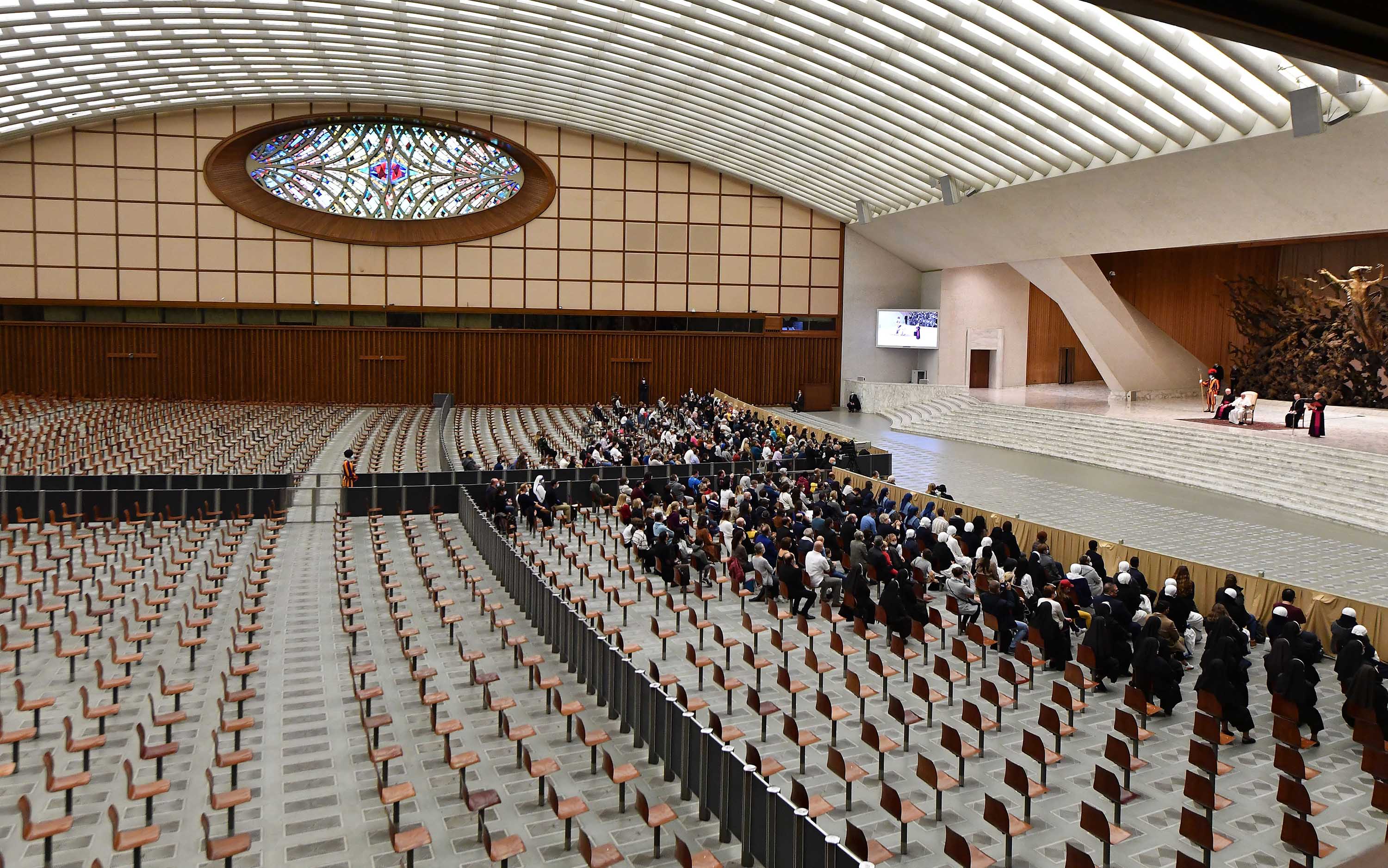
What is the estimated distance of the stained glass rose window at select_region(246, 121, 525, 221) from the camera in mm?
33281

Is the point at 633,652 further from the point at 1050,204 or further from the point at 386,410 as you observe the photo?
the point at 386,410

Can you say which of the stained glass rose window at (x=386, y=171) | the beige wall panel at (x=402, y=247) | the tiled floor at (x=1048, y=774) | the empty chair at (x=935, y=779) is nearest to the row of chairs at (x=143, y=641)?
the tiled floor at (x=1048, y=774)

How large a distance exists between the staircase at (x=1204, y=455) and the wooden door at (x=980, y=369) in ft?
19.9

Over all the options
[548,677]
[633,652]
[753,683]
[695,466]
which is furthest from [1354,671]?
[695,466]

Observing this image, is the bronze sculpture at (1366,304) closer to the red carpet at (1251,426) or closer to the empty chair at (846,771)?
the red carpet at (1251,426)

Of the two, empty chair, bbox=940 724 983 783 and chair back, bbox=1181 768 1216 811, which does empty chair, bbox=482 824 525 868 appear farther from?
chair back, bbox=1181 768 1216 811

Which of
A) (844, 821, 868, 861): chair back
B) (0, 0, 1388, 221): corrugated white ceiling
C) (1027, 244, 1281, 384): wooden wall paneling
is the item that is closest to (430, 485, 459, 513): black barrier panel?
(0, 0, 1388, 221): corrugated white ceiling

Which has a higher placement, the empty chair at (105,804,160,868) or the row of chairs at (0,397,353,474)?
the row of chairs at (0,397,353,474)

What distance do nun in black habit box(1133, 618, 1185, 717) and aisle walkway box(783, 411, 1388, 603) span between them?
4653mm

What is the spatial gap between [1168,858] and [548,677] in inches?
208

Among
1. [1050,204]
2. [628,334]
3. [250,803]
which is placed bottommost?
[250,803]

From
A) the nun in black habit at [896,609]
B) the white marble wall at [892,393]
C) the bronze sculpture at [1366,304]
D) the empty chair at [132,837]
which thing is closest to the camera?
the empty chair at [132,837]

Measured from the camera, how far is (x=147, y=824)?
615 centimetres

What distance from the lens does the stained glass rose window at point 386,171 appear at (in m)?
33.3
